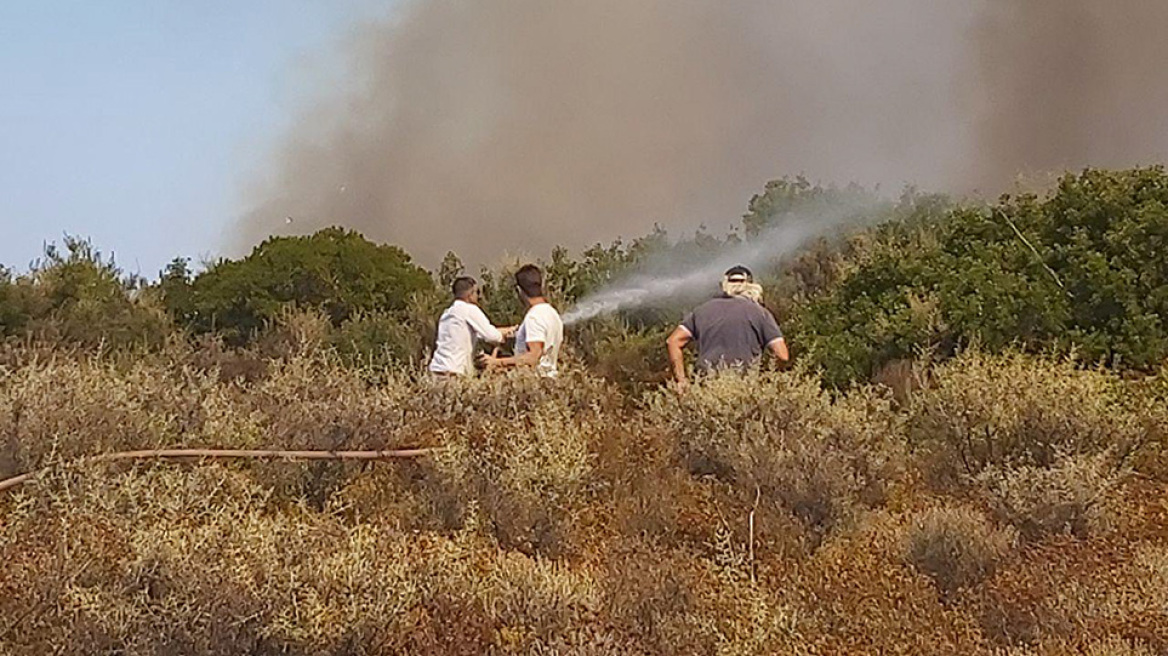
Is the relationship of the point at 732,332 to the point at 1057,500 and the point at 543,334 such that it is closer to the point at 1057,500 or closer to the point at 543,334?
the point at 543,334

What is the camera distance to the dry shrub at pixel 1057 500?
300 inches

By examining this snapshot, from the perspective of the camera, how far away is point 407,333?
1861 centimetres

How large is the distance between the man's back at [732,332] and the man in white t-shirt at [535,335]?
3.52 ft

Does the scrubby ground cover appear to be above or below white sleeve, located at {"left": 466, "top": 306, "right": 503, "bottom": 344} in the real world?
below

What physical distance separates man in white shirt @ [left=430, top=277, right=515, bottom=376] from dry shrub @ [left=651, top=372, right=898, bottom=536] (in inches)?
56.1

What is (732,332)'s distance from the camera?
34.3 ft

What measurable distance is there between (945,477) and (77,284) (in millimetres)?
14729

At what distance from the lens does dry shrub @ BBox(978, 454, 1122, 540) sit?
300 inches

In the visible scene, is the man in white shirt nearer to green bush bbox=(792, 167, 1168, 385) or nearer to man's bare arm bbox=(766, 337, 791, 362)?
man's bare arm bbox=(766, 337, 791, 362)

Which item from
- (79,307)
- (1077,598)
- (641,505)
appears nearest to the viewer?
(1077,598)

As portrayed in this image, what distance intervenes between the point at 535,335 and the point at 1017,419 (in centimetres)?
343

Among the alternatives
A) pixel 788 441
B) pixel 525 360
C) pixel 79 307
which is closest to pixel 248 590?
pixel 788 441

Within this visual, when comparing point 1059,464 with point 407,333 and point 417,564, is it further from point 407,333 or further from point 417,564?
point 407,333

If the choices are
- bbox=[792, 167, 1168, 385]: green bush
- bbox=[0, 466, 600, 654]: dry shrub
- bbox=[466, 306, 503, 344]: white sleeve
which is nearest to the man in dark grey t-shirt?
bbox=[466, 306, 503, 344]: white sleeve
